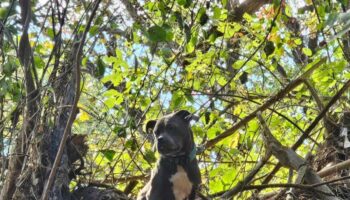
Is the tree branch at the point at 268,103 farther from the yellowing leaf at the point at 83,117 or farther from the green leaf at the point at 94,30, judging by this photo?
the green leaf at the point at 94,30

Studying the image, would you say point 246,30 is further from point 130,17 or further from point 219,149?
point 130,17

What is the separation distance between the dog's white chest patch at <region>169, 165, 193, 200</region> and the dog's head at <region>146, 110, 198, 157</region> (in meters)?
0.20

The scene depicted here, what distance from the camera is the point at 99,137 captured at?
6.87m

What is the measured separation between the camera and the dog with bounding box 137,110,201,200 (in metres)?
4.82

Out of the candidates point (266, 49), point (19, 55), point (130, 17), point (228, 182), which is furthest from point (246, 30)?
point (19, 55)

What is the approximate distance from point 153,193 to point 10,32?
2.08 metres

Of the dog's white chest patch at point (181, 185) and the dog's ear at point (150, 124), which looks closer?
the dog's white chest patch at point (181, 185)

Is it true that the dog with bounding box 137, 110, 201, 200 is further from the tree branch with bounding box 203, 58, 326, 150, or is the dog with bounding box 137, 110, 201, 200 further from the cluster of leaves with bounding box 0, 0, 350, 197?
the tree branch with bounding box 203, 58, 326, 150

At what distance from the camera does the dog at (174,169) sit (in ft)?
15.8

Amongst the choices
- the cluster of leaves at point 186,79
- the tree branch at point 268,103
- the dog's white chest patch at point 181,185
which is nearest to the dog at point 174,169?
the dog's white chest patch at point 181,185

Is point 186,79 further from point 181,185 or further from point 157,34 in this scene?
point 157,34

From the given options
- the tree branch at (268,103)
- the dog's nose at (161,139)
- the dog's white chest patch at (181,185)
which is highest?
the tree branch at (268,103)

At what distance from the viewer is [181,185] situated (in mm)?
4809

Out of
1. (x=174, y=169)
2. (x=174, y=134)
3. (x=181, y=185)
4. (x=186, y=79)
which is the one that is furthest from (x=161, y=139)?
(x=186, y=79)
